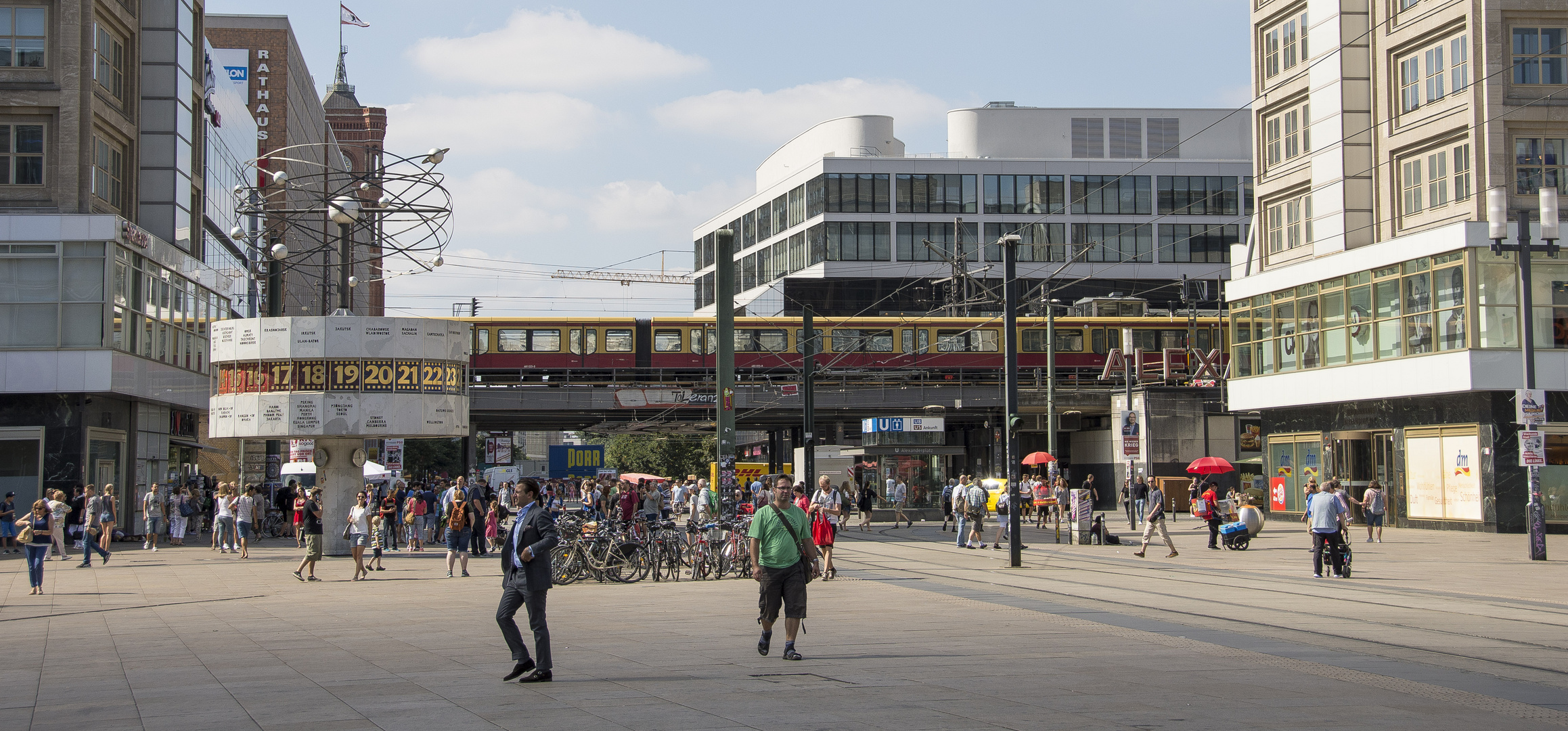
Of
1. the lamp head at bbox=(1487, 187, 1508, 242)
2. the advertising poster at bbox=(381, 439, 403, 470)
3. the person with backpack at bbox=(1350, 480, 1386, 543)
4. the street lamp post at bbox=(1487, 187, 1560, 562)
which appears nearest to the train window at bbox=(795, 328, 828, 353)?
the advertising poster at bbox=(381, 439, 403, 470)

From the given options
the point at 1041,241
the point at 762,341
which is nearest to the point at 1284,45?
the point at 762,341

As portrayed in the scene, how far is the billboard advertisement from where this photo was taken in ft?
221

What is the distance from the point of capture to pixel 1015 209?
8175cm

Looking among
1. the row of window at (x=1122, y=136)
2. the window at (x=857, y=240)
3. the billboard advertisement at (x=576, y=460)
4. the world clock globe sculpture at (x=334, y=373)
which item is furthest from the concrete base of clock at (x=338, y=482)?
the row of window at (x=1122, y=136)

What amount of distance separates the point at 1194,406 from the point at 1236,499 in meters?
12.5

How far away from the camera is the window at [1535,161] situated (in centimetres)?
3238

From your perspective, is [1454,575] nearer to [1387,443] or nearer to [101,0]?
[1387,443]

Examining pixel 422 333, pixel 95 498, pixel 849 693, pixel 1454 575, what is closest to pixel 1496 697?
pixel 849 693

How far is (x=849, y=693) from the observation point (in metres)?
8.93

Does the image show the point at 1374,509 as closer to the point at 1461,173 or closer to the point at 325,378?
the point at 1461,173

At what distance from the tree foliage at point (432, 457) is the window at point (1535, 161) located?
73.8 m

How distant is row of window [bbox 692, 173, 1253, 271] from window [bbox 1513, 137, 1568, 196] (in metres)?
47.9

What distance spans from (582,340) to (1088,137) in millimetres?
45025

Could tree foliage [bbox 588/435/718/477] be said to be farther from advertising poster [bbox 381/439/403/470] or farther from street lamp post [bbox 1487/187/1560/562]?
street lamp post [bbox 1487/187/1560/562]
